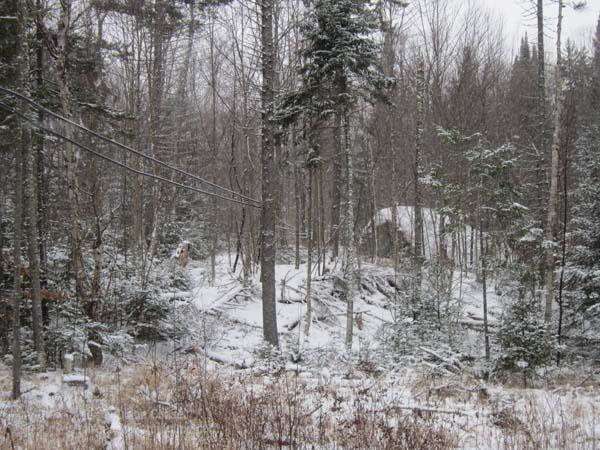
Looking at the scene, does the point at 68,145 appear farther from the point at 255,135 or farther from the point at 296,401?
the point at 296,401

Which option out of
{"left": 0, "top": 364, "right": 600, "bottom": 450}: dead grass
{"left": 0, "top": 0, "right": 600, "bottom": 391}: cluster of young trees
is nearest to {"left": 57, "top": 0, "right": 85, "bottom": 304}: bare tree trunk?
{"left": 0, "top": 0, "right": 600, "bottom": 391}: cluster of young trees

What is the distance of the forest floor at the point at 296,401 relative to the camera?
180 inches

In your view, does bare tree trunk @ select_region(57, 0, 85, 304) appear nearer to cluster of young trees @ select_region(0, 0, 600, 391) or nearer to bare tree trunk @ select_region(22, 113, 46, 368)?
cluster of young trees @ select_region(0, 0, 600, 391)

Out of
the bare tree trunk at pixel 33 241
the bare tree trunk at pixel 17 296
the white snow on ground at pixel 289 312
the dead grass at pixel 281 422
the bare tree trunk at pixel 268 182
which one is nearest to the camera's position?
the dead grass at pixel 281 422

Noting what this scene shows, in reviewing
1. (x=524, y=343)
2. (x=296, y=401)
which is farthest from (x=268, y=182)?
(x=524, y=343)

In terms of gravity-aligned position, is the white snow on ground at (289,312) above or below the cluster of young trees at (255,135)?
below

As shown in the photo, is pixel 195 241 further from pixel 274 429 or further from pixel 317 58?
pixel 274 429

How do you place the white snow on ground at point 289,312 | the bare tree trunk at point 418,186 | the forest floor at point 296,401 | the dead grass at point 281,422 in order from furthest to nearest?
the bare tree trunk at point 418,186
the white snow on ground at point 289,312
the forest floor at point 296,401
the dead grass at point 281,422

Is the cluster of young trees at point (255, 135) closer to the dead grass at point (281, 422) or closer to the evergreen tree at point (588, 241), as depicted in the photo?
the evergreen tree at point (588, 241)

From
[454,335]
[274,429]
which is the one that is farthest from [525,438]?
[454,335]

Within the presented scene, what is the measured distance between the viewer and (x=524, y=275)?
13.2m

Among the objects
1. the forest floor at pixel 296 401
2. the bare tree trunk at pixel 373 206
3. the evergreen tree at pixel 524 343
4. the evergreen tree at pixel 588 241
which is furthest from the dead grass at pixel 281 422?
the bare tree trunk at pixel 373 206

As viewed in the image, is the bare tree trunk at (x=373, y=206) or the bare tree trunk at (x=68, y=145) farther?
the bare tree trunk at (x=373, y=206)

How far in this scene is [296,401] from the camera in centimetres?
518
